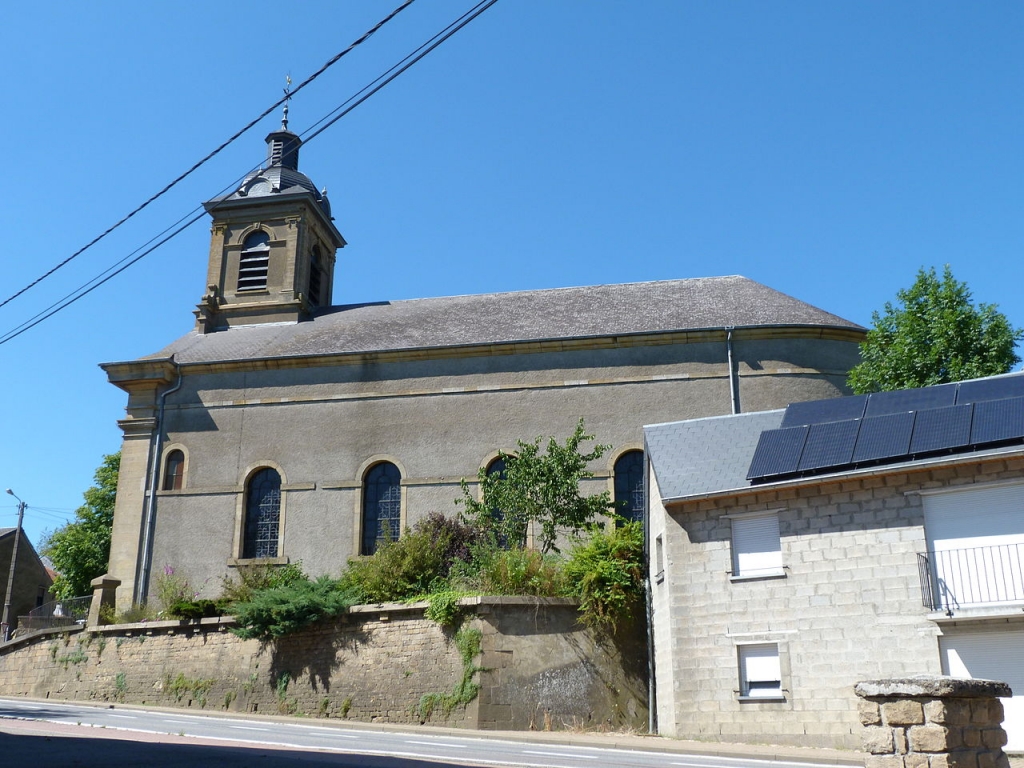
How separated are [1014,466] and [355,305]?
20.5 m

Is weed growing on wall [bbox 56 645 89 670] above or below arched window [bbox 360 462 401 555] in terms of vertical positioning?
below

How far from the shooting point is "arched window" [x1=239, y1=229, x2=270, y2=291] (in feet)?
99.3

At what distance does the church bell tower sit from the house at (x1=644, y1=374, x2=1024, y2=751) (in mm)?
17078

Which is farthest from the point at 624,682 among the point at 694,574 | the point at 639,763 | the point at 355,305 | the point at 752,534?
the point at 355,305

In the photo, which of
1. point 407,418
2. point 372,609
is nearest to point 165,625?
point 372,609

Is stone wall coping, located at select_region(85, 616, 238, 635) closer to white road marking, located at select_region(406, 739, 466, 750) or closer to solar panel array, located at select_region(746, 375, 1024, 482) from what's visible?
white road marking, located at select_region(406, 739, 466, 750)

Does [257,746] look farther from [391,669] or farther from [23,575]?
[23,575]

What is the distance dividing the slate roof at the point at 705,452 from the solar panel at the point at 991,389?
294 cm

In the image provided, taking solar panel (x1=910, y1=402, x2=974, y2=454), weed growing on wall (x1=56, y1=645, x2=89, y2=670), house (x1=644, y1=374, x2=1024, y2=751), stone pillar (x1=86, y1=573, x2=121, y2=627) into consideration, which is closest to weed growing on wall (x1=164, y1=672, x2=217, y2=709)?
weed growing on wall (x1=56, y1=645, x2=89, y2=670)

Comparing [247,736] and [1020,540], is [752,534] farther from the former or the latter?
[247,736]

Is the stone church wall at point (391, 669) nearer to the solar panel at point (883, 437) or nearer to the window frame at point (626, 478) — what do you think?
the solar panel at point (883, 437)

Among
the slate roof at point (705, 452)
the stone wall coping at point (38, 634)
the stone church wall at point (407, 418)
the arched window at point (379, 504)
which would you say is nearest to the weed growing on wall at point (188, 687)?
the stone wall coping at point (38, 634)

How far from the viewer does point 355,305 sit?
30.0 m

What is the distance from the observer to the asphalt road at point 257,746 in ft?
27.2
